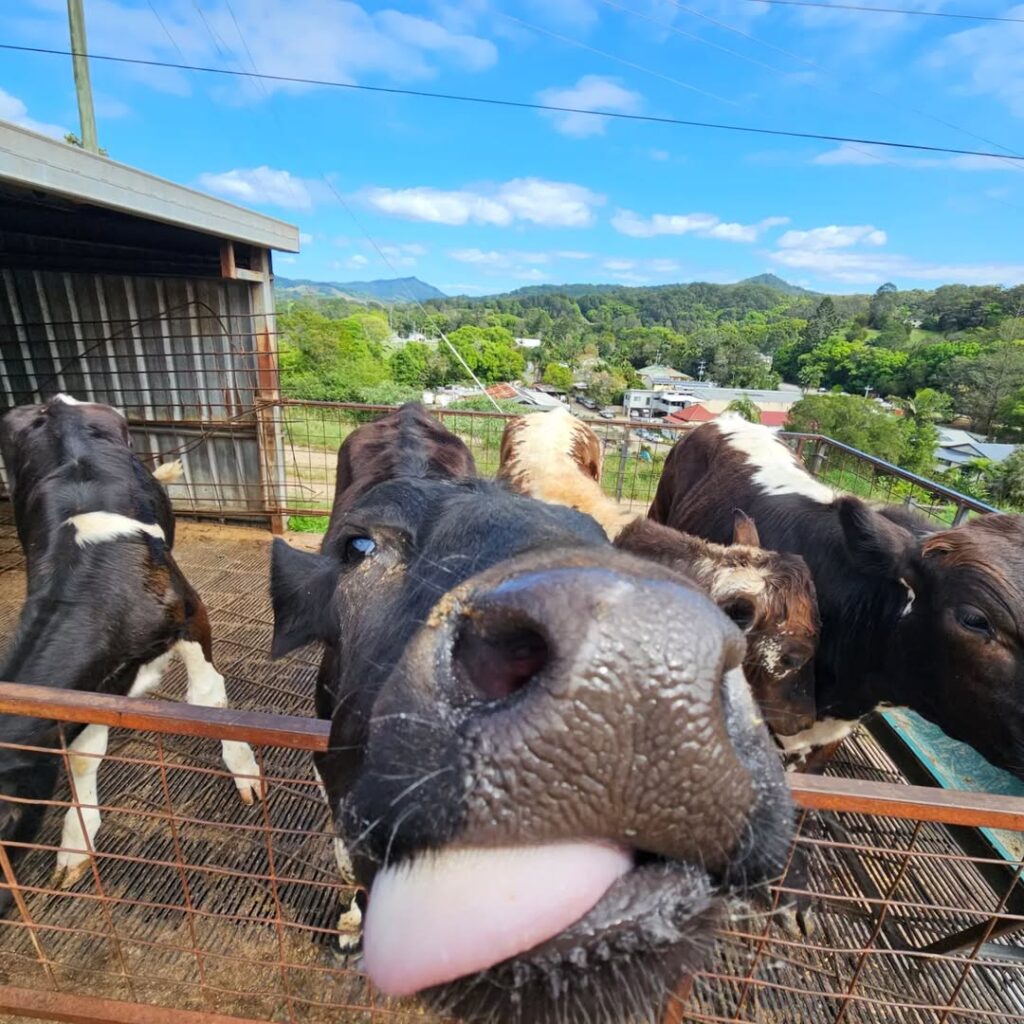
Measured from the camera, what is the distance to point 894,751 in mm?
4309

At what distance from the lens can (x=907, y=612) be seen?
10.9ft

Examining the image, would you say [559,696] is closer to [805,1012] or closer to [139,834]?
[805,1012]

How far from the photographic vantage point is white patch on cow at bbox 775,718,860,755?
12.3 feet

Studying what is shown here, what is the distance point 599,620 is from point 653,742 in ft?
0.62

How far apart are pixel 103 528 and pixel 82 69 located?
8.79 metres

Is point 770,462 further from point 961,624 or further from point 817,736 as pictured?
point 961,624

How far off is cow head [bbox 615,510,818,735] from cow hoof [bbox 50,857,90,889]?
3.40 m

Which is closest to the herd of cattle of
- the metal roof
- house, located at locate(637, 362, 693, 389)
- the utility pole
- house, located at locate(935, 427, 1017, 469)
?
the metal roof

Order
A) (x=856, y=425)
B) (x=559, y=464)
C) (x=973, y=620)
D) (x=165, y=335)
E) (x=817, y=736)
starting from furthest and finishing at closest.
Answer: (x=856, y=425) → (x=165, y=335) → (x=559, y=464) → (x=817, y=736) → (x=973, y=620)

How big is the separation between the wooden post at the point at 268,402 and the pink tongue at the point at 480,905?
748 cm

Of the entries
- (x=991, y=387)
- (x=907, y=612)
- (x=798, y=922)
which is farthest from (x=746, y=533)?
(x=991, y=387)

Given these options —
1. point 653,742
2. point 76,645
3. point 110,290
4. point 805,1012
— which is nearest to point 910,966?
point 805,1012

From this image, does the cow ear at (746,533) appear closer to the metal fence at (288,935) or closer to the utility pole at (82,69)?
the metal fence at (288,935)

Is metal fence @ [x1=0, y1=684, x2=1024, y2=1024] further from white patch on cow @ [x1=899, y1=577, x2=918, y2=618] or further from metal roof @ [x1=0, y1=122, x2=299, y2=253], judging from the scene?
metal roof @ [x1=0, y1=122, x2=299, y2=253]
